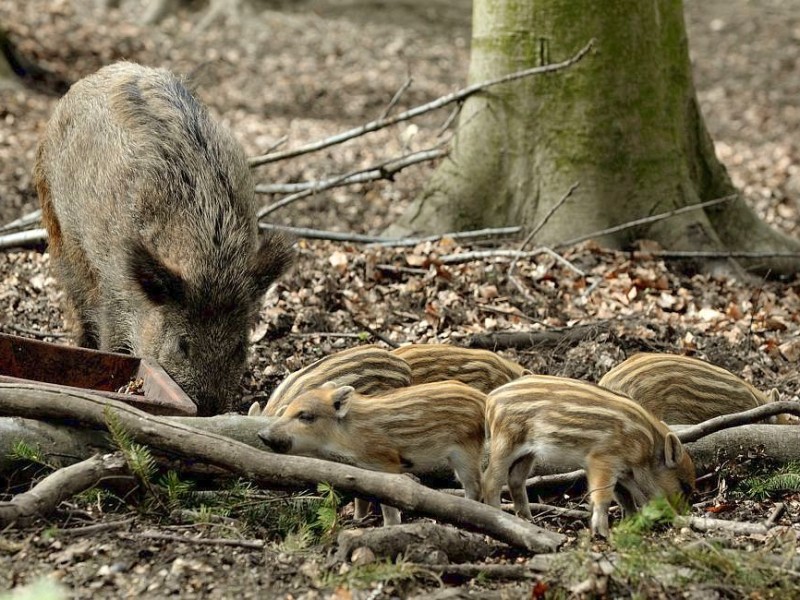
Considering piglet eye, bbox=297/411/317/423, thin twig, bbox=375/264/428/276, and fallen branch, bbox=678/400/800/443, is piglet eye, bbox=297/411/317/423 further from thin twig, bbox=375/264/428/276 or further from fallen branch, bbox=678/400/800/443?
thin twig, bbox=375/264/428/276

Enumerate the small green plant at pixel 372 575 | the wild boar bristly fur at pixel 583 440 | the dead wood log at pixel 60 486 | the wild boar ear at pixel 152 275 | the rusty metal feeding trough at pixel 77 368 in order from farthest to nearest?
the wild boar ear at pixel 152 275 < the rusty metal feeding trough at pixel 77 368 < the wild boar bristly fur at pixel 583 440 < the dead wood log at pixel 60 486 < the small green plant at pixel 372 575

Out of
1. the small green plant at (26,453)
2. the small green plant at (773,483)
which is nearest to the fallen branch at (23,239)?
the small green plant at (26,453)

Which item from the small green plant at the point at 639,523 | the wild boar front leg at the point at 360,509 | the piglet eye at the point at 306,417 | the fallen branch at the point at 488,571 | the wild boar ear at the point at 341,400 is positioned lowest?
the wild boar front leg at the point at 360,509

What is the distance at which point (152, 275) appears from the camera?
5.94 metres

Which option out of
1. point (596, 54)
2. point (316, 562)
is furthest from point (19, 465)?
point (596, 54)

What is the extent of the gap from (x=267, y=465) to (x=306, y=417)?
1.58ft

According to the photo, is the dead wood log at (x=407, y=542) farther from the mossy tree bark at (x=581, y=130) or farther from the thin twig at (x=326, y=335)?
the mossy tree bark at (x=581, y=130)

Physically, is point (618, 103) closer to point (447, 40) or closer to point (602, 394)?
point (602, 394)

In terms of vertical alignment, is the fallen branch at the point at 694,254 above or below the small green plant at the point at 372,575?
below

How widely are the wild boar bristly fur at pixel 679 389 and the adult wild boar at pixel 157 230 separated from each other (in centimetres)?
201

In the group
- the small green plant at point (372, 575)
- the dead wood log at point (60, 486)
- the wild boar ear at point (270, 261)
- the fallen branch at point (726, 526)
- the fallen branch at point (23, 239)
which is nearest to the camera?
the small green plant at point (372, 575)

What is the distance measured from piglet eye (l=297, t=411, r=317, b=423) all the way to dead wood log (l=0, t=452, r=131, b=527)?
766mm

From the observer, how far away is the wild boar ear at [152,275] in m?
5.93

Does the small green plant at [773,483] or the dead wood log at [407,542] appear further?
the small green plant at [773,483]
